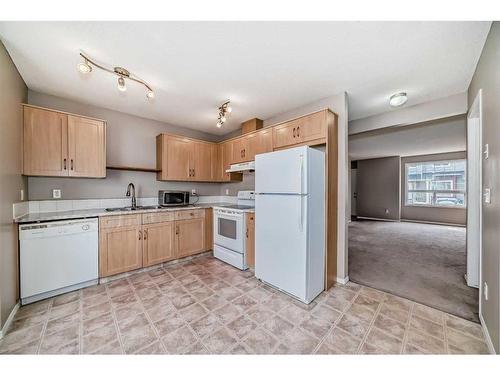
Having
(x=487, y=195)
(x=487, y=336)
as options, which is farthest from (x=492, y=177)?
(x=487, y=336)

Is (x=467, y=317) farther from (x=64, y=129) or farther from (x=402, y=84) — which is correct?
(x=64, y=129)

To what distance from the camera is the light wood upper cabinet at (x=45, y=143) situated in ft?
7.46

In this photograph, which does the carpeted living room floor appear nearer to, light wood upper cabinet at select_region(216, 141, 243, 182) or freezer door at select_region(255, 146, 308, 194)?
freezer door at select_region(255, 146, 308, 194)

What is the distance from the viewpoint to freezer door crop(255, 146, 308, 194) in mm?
2109

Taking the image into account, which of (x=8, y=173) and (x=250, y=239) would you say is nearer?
(x=8, y=173)

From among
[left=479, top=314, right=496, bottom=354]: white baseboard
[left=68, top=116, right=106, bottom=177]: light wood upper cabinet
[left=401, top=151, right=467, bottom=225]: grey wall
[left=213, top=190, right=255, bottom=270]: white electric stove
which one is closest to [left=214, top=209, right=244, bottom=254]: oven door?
[left=213, top=190, right=255, bottom=270]: white electric stove

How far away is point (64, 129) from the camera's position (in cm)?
249

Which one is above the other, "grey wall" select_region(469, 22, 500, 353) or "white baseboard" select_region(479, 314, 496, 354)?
"grey wall" select_region(469, 22, 500, 353)

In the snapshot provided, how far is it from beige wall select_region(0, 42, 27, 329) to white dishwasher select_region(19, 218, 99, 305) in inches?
3.5

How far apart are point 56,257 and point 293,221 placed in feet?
8.92

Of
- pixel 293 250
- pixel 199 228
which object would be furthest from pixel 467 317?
pixel 199 228

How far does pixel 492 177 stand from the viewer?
58.9 inches

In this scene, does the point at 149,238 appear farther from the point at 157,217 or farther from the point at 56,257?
the point at 56,257

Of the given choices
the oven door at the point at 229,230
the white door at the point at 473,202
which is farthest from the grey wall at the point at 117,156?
the white door at the point at 473,202
